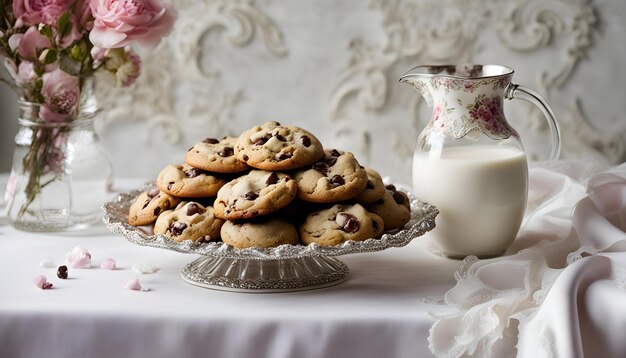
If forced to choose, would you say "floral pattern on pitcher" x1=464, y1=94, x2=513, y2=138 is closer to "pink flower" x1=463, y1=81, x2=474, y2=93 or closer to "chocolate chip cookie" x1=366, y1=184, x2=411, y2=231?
"pink flower" x1=463, y1=81, x2=474, y2=93

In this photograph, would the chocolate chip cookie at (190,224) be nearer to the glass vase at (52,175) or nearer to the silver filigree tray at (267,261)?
the silver filigree tray at (267,261)

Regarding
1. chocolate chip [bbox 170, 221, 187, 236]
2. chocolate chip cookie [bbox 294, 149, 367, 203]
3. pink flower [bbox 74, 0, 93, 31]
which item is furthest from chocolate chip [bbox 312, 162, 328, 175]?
pink flower [bbox 74, 0, 93, 31]

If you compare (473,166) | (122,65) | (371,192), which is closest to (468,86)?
(473,166)

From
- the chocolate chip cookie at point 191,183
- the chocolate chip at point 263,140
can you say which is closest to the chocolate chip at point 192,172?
the chocolate chip cookie at point 191,183

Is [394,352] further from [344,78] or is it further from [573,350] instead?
[344,78]

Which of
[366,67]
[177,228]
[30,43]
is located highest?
[30,43]

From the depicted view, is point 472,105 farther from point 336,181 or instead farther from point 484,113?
point 336,181

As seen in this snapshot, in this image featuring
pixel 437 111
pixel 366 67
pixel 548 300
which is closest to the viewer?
pixel 548 300

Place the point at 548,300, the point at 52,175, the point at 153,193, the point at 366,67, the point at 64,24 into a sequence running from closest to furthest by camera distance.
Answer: the point at 548,300
the point at 153,193
the point at 64,24
the point at 52,175
the point at 366,67
